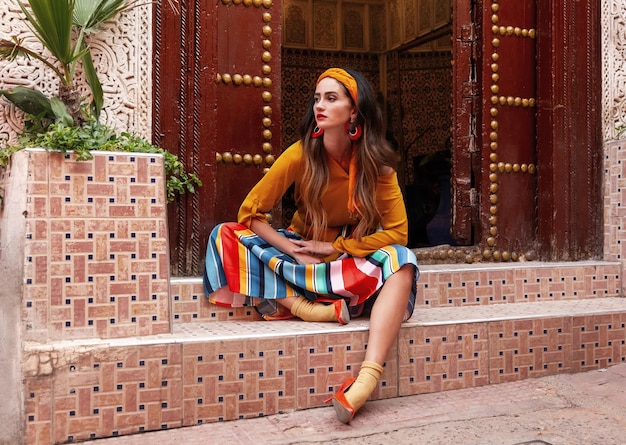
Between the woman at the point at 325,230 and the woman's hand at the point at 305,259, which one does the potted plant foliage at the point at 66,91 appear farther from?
the woman's hand at the point at 305,259

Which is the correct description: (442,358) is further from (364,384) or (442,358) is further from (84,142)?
(84,142)

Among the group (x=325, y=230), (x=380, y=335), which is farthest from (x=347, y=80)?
(x=380, y=335)

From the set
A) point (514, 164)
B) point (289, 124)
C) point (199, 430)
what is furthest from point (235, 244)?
point (289, 124)

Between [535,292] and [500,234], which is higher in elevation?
[500,234]

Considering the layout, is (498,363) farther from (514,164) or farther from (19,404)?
(19,404)

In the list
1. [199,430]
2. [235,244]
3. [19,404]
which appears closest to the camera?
[19,404]

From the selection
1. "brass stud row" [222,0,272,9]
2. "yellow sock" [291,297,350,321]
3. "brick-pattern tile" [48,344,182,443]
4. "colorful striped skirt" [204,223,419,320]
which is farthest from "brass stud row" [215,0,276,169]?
"brick-pattern tile" [48,344,182,443]

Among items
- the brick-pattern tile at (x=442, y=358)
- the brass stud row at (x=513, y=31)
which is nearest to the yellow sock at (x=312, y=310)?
the brick-pattern tile at (x=442, y=358)

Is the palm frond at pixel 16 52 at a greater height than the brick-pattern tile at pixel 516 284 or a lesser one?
greater

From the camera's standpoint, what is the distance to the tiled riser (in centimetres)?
184

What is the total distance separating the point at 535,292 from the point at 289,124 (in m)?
3.43

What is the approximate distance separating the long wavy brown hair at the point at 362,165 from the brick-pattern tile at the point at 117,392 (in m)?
0.84

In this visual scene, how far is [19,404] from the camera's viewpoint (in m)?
1.81

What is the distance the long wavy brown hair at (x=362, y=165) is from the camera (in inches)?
95.1
